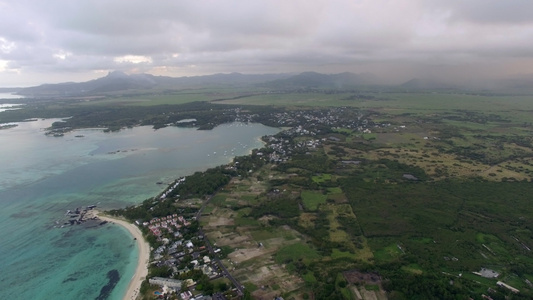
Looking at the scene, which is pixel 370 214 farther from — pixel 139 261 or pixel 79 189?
pixel 79 189

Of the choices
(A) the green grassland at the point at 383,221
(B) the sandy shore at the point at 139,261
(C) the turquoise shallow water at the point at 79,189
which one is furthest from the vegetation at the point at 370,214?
(C) the turquoise shallow water at the point at 79,189

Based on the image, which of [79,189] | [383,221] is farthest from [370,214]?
[79,189]

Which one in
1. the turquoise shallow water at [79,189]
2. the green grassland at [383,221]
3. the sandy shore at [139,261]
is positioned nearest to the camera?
the sandy shore at [139,261]

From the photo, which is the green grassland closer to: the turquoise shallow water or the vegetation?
the vegetation

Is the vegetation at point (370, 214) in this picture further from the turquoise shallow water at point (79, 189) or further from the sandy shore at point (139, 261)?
the turquoise shallow water at point (79, 189)

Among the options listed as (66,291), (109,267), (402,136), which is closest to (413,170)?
(402,136)

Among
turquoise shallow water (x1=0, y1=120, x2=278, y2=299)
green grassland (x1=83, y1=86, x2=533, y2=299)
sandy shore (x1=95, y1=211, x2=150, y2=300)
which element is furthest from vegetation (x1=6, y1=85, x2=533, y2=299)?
turquoise shallow water (x1=0, y1=120, x2=278, y2=299)
